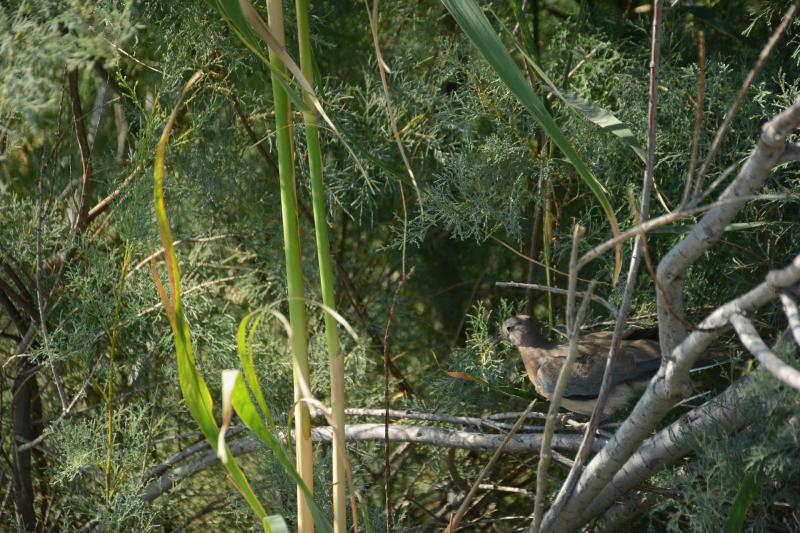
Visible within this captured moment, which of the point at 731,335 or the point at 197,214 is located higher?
the point at 197,214

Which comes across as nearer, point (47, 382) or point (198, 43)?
point (198, 43)

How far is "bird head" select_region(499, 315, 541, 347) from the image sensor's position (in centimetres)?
210

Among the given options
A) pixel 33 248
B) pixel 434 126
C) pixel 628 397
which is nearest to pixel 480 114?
pixel 434 126

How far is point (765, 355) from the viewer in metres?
0.89

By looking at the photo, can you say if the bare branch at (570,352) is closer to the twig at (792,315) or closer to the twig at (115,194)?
the twig at (792,315)

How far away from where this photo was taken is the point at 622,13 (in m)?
2.17

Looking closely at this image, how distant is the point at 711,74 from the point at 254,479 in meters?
1.39

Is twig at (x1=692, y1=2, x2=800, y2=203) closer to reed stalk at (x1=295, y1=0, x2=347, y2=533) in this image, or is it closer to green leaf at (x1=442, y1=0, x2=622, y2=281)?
green leaf at (x1=442, y1=0, x2=622, y2=281)

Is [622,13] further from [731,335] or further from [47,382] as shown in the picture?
[47,382]

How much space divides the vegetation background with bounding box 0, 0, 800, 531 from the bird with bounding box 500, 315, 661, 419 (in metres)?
0.07

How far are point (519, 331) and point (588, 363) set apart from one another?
0.19 meters

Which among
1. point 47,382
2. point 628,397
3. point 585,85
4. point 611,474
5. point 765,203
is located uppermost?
point 47,382

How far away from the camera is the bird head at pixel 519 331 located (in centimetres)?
210

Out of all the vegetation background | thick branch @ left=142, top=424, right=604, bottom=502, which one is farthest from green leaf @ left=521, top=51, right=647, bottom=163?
thick branch @ left=142, top=424, right=604, bottom=502
